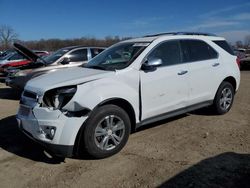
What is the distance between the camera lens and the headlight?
4.15 metres

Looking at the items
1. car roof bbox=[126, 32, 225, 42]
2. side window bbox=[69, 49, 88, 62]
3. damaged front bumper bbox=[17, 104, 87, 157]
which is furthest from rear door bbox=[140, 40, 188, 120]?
side window bbox=[69, 49, 88, 62]

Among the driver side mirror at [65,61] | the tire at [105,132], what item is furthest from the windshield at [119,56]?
the driver side mirror at [65,61]

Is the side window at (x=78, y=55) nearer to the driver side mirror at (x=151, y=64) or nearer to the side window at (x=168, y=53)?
the side window at (x=168, y=53)

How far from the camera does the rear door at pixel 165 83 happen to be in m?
4.92

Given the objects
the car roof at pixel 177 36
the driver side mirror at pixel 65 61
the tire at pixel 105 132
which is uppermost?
the car roof at pixel 177 36

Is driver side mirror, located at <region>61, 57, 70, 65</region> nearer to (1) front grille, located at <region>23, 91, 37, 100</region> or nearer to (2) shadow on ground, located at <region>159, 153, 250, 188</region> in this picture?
(1) front grille, located at <region>23, 91, 37, 100</region>

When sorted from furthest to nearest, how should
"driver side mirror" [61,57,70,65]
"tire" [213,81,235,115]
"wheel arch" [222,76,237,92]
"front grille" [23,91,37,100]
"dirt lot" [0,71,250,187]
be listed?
"driver side mirror" [61,57,70,65] → "wheel arch" [222,76,237,92] → "tire" [213,81,235,115] → "front grille" [23,91,37,100] → "dirt lot" [0,71,250,187]

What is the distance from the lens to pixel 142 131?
563 cm

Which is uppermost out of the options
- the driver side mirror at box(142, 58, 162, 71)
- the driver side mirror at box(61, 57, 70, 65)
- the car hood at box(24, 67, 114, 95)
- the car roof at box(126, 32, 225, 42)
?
the car roof at box(126, 32, 225, 42)

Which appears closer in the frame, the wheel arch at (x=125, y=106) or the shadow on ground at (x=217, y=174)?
the shadow on ground at (x=217, y=174)

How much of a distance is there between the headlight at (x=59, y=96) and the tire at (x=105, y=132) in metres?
0.42

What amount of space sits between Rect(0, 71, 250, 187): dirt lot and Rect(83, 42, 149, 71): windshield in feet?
4.41

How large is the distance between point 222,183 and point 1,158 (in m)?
3.28

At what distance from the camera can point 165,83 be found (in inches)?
203
